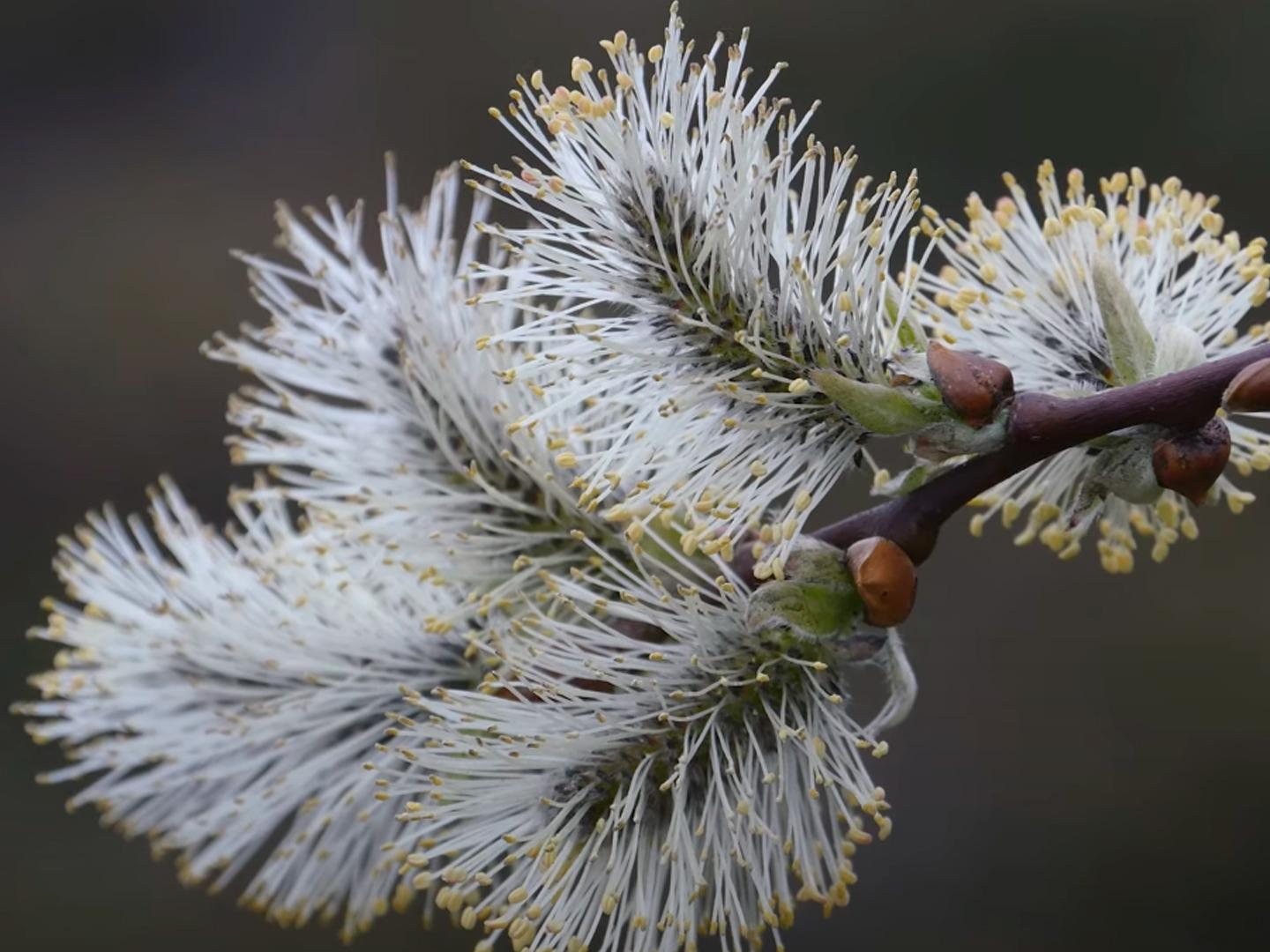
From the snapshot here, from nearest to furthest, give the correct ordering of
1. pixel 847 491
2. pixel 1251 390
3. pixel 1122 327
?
pixel 1251 390 → pixel 1122 327 → pixel 847 491

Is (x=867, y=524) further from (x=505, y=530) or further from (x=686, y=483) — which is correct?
(x=505, y=530)

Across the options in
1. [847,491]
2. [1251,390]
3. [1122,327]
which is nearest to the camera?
[1251,390]

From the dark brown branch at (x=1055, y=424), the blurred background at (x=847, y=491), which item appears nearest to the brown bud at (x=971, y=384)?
the dark brown branch at (x=1055, y=424)

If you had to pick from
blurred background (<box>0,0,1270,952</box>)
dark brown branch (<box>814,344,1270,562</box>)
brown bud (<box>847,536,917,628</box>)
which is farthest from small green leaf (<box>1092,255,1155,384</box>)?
blurred background (<box>0,0,1270,952</box>)

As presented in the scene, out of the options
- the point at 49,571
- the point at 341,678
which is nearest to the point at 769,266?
the point at 341,678

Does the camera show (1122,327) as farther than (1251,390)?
Yes

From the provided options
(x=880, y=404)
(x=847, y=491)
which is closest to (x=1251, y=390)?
(x=880, y=404)

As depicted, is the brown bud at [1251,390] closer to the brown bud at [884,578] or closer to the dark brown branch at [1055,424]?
the dark brown branch at [1055,424]

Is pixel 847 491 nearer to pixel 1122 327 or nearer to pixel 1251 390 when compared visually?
pixel 1122 327
